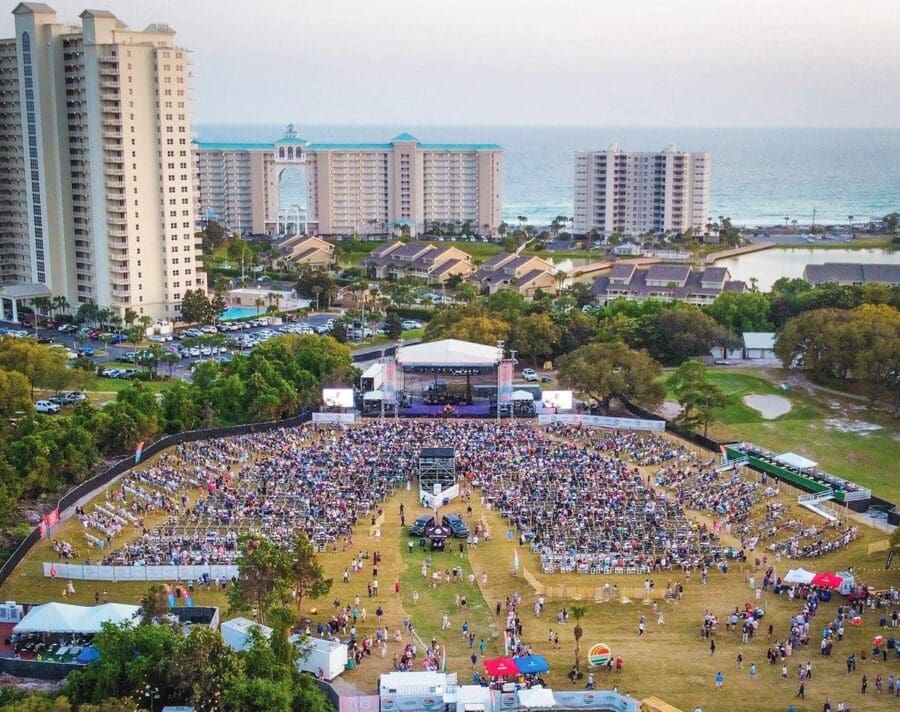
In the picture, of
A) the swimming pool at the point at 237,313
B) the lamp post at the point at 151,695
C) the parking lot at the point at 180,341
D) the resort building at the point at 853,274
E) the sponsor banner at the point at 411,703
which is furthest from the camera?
the resort building at the point at 853,274

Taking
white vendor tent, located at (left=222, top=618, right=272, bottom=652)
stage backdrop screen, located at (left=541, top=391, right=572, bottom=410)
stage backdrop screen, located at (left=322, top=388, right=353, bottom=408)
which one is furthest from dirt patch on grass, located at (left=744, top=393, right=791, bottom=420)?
white vendor tent, located at (left=222, top=618, right=272, bottom=652)

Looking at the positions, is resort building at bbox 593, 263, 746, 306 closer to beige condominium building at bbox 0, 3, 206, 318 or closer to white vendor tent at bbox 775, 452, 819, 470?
beige condominium building at bbox 0, 3, 206, 318

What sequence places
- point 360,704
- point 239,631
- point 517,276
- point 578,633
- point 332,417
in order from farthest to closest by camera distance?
point 517,276, point 332,417, point 239,631, point 578,633, point 360,704

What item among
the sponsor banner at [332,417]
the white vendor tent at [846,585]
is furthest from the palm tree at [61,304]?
the white vendor tent at [846,585]

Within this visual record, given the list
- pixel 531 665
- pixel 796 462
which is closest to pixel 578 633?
pixel 531 665

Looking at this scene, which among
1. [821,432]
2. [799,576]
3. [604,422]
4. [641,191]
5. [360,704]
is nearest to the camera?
[360,704]

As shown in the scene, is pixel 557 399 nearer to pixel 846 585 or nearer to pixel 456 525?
pixel 456 525

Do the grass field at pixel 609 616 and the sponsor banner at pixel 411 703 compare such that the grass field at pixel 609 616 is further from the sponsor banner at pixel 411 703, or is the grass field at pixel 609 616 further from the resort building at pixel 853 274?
the resort building at pixel 853 274
